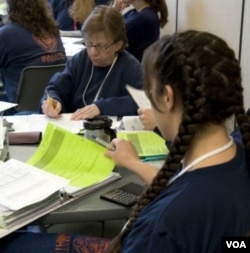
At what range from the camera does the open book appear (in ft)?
3.91

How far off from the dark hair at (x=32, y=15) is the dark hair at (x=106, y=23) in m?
0.85

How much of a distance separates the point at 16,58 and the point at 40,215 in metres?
1.88

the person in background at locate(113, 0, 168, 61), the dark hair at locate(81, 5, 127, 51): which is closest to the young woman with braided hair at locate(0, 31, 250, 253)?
the dark hair at locate(81, 5, 127, 51)

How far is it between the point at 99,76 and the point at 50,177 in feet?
3.26

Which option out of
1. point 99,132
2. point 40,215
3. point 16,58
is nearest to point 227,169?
point 40,215

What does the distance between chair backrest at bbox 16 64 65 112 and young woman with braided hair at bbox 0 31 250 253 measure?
1.82 meters

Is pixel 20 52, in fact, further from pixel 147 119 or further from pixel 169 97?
pixel 169 97

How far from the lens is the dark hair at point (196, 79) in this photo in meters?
0.87

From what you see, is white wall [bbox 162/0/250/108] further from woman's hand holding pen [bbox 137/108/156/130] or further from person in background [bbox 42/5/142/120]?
woman's hand holding pen [bbox 137/108/156/130]

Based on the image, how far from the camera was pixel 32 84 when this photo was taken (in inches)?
107

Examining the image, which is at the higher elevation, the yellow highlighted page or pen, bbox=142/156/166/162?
the yellow highlighted page

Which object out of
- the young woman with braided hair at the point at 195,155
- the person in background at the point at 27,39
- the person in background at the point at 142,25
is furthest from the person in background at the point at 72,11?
the young woman with braided hair at the point at 195,155

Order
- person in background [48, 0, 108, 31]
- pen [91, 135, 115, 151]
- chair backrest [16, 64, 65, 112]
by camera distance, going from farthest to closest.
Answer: person in background [48, 0, 108, 31] → chair backrest [16, 64, 65, 112] → pen [91, 135, 115, 151]

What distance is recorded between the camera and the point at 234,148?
0.94m
